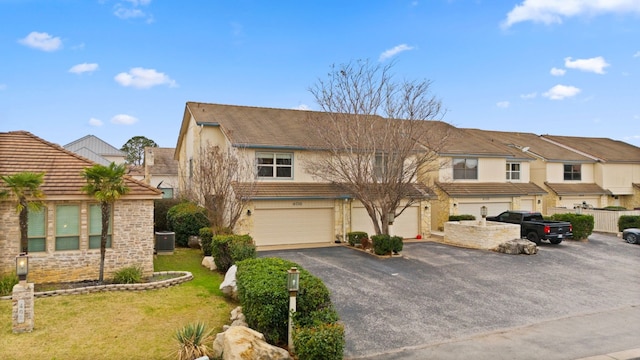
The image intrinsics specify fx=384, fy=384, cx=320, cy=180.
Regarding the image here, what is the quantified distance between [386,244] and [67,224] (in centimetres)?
1276

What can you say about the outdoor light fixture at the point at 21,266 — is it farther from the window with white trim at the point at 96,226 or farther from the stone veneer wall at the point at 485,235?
the stone veneer wall at the point at 485,235

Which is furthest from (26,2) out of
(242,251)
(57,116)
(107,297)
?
(242,251)

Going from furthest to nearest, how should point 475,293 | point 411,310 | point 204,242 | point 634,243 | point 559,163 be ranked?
point 559,163 < point 634,243 < point 204,242 < point 475,293 < point 411,310

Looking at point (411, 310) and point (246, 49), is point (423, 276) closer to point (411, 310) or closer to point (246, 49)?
point (411, 310)

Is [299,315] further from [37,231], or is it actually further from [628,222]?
[628,222]

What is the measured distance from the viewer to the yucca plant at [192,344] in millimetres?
7527

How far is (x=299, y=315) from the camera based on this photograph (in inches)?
323

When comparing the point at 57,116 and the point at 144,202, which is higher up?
the point at 57,116

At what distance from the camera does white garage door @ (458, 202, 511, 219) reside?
26.7 m

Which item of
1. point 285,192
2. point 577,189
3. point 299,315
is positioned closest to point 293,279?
point 299,315

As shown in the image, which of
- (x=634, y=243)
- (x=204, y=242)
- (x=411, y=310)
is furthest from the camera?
(x=634, y=243)

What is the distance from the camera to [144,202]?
13.9 meters

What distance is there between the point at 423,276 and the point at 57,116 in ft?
62.8

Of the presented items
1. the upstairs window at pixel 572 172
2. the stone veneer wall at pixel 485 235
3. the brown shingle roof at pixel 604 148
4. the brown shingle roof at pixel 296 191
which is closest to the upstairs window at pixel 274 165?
the brown shingle roof at pixel 296 191
